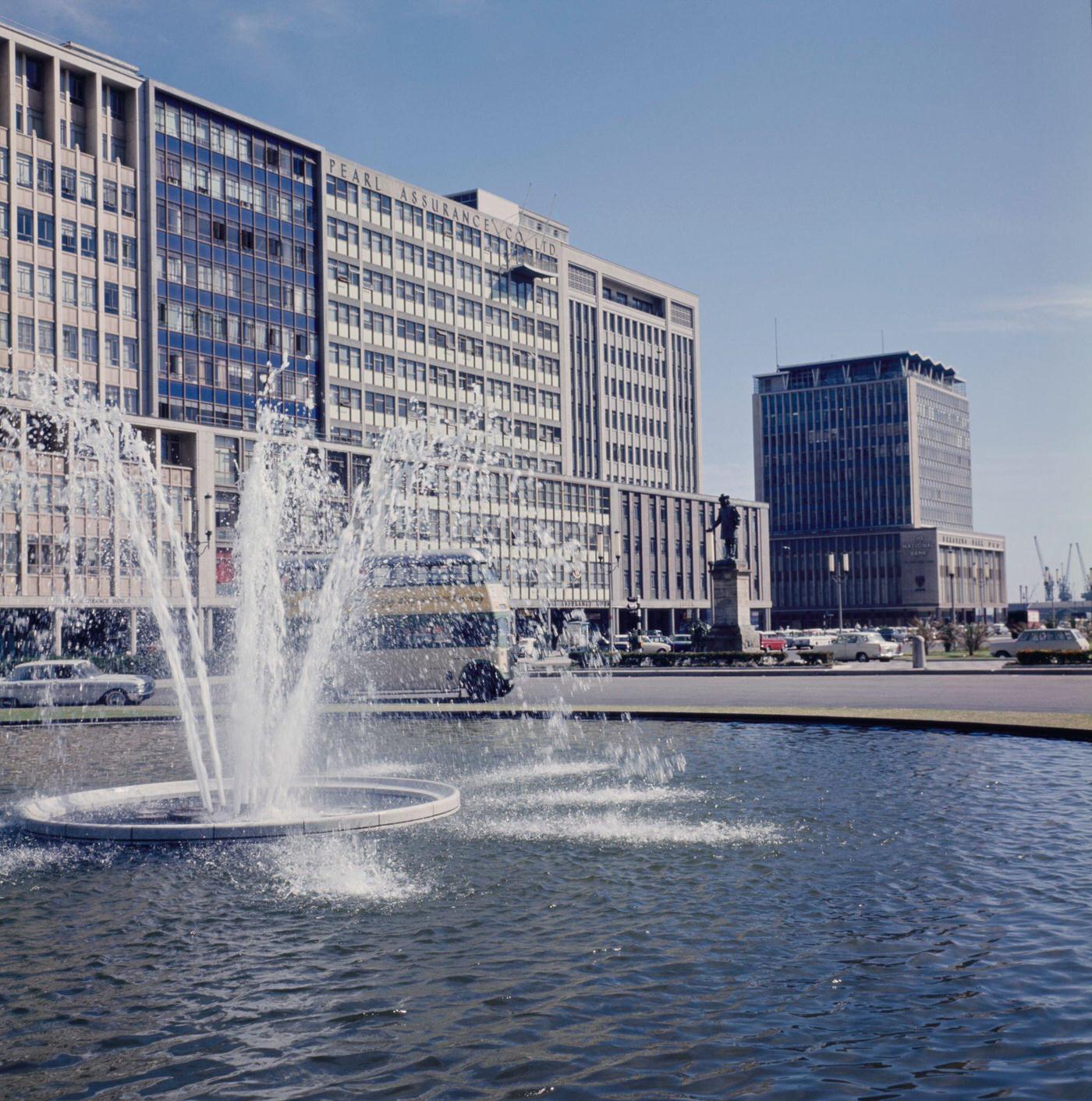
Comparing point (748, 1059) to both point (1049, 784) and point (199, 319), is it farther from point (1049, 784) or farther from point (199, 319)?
point (199, 319)

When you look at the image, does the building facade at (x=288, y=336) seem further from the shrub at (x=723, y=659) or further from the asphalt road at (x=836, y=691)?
the asphalt road at (x=836, y=691)

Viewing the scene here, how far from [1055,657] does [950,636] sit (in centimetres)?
1843

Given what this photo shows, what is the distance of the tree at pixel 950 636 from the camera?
67.8 m

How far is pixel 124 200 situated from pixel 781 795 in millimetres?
69656

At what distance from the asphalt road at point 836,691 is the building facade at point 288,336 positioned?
20.7 m

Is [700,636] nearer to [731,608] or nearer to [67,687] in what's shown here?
[731,608]

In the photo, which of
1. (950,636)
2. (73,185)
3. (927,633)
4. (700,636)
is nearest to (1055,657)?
(700,636)

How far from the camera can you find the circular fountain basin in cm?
1350

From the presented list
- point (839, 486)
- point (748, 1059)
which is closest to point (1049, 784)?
point (748, 1059)

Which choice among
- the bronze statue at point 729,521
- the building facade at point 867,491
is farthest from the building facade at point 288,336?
the building facade at point 867,491

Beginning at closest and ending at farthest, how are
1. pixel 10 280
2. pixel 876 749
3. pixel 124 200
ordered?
pixel 876 749, pixel 10 280, pixel 124 200

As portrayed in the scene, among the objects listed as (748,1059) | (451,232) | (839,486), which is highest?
(451,232)

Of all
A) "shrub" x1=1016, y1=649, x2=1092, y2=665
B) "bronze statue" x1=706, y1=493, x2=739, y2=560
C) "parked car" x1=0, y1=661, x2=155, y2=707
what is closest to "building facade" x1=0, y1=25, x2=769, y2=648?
"bronze statue" x1=706, y1=493, x2=739, y2=560

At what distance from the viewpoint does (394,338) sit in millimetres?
93062
